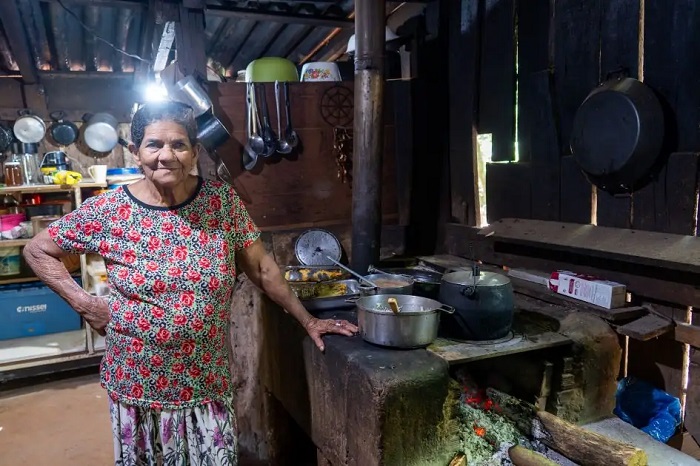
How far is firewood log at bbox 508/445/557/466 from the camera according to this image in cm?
191

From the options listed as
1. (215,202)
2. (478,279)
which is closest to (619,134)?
(478,279)

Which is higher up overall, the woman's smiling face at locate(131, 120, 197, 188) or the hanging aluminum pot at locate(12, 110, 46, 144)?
the hanging aluminum pot at locate(12, 110, 46, 144)

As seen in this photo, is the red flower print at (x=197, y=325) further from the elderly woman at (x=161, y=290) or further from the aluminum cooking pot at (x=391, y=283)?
the aluminum cooking pot at (x=391, y=283)

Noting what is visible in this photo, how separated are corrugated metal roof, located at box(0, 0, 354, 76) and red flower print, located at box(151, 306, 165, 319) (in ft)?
9.90

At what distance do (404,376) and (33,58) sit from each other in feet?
17.9

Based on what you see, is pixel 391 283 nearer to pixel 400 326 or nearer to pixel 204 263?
pixel 400 326

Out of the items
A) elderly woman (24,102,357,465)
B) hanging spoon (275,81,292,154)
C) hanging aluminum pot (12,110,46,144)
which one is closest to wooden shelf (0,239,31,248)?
hanging aluminum pot (12,110,46,144)

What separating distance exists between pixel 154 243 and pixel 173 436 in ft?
2.46

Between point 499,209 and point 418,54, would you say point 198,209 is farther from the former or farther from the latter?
point 418,54

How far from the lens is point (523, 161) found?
3076 mm

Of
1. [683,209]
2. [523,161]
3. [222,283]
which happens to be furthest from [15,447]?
[683,209]

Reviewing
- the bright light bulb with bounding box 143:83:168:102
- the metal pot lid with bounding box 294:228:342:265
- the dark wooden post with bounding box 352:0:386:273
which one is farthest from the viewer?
the bright light bulb with bounding box 143:83:168:102

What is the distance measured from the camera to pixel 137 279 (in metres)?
1.79

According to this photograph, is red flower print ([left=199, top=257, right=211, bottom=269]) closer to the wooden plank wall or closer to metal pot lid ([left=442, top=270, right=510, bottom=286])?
metal pot lid ([left=442, top=270, right=510, bottom=286])
